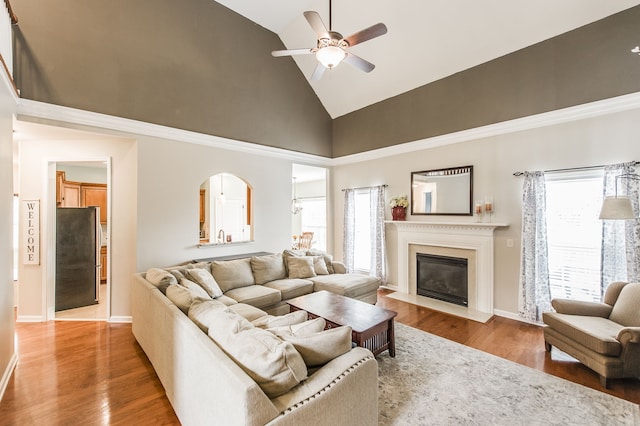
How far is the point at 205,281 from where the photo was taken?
3.46m

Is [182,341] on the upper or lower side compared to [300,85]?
lower

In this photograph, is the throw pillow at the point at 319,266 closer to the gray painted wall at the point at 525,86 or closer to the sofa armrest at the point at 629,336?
the gray painted wall at the point at 525,86

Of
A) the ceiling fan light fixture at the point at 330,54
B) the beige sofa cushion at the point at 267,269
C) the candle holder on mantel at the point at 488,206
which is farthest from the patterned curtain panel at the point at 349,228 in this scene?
the ceiling fan light fixture at the point at 330,54

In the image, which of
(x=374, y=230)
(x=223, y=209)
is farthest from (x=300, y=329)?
(x=223, y=209)

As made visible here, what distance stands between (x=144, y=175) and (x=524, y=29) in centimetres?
576

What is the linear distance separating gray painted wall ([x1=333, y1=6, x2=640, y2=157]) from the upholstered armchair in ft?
8.16

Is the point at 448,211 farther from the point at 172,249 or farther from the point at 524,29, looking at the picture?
the point at 172,249

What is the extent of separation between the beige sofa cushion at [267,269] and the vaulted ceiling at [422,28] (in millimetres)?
3958

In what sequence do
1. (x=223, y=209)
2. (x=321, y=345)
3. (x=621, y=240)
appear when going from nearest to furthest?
(x=321, y=345)
(x=621, y=240)
(x=223, y=209)

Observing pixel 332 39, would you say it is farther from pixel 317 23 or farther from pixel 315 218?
pixel 315 218

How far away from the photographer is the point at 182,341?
76.5 inches

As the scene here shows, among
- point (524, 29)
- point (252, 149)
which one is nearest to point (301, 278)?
point (252, 149)

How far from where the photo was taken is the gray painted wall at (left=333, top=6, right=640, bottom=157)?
3352 mm

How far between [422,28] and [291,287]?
4441 mm
